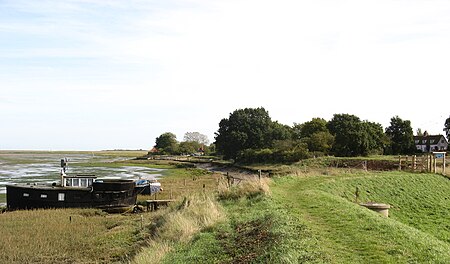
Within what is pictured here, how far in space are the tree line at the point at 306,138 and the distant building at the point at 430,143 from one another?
57.9ft

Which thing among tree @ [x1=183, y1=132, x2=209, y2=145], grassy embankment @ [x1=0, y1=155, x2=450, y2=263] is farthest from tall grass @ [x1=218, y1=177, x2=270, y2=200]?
tree @ [x1=183, y1=132, x2=209, y2=145]

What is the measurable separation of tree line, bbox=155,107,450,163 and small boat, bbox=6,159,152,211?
3308cm

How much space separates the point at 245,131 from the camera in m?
94.2

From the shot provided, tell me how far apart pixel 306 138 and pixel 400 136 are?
75.5 feet

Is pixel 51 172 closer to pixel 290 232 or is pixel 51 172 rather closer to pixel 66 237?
pixel 66 237

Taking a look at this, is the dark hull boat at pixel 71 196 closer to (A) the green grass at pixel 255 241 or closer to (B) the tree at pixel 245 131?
(A) the green grass at pixel 255 241

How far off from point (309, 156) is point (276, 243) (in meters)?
50.7

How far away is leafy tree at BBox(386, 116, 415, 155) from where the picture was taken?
80312 mm

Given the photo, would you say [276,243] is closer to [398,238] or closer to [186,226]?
[398,238]

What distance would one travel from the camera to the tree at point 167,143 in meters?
154

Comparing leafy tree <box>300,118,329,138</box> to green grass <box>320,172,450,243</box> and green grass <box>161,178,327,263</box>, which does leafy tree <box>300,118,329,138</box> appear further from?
green grass <box>161,178,327,263</box>

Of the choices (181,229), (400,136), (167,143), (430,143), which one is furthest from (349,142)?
(167,143)

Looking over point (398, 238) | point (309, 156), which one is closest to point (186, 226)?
point (398, 238)

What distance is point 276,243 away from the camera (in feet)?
34.9
